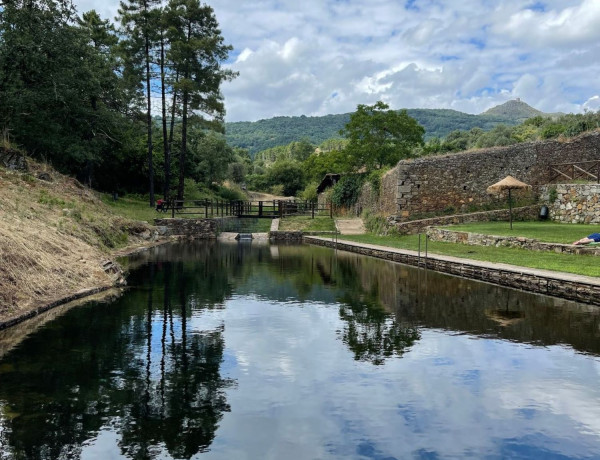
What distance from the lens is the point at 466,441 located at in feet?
15.6

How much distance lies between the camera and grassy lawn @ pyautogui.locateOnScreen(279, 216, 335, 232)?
34.7 meters

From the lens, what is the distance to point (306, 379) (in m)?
6.40

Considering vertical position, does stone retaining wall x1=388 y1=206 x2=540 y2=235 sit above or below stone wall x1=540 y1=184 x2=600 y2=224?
below

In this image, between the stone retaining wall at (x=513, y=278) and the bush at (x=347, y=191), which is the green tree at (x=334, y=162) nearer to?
the bush at (x=347, y=191)

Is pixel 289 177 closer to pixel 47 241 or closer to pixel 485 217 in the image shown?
pixel 485 217

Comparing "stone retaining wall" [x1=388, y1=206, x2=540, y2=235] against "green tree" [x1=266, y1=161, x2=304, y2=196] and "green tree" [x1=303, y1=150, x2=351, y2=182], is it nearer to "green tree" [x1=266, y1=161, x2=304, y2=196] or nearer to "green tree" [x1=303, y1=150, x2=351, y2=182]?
"green tree" [x1=303, y1=150, x2=351, y2=182]

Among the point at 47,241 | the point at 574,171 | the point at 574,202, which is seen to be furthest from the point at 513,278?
the point at 574,171

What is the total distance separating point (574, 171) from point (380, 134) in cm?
1387

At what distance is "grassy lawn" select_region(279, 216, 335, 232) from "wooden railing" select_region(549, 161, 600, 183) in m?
13.4

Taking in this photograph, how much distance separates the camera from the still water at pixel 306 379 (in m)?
4.75

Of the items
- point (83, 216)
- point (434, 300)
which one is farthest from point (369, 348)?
point (83, 216)

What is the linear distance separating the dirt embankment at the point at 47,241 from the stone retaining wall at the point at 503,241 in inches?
491

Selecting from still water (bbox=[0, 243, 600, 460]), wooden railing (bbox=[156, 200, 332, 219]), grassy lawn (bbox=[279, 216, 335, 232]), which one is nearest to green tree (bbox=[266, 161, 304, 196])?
wooden railing (bbox=[156, 200, 332, 219])

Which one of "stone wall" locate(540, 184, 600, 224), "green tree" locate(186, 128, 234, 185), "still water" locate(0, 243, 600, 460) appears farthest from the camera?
"green tree" locate(186, 128, 234, 185)
